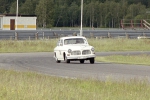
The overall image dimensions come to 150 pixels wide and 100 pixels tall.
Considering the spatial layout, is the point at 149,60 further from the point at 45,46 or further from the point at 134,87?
the point at 45,46

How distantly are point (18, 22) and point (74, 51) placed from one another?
60120 millimetres

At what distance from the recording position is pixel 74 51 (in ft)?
101

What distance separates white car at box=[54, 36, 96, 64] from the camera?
30.8 metres

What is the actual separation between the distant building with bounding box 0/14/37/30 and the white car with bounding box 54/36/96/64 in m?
57.1

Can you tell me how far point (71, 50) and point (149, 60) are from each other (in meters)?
5.51

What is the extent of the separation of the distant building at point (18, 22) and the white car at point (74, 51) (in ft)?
187

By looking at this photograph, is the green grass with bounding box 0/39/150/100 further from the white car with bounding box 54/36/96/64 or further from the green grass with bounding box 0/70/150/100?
the white car with bounding box 54/36/96/64

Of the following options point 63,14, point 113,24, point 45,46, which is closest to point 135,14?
point 113,24

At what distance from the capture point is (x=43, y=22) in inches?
5054

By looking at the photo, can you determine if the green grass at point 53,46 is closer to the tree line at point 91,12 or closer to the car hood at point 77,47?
the car hood at point 77,47

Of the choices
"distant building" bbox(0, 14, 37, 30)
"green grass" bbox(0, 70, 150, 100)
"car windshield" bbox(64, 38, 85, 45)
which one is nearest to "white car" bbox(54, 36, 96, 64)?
"car windshield" bbox(64, 38, 85, 45)

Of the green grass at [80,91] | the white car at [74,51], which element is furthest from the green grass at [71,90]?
the white car at [74,51]

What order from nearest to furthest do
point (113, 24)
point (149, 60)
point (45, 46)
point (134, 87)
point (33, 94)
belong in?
point (33, 94) → point (134, 87) → point (149, 60) → point (45, 46) → point (113, 24)

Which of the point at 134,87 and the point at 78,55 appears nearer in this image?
the point at 134,87
